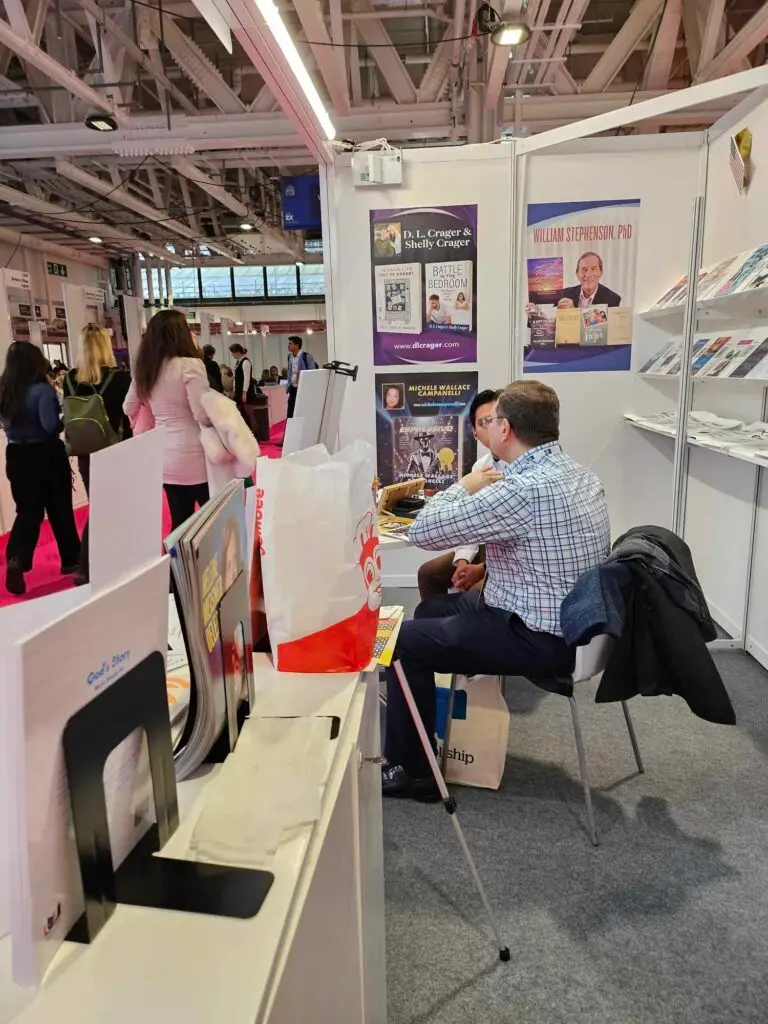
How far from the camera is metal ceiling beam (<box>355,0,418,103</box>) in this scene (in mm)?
4957

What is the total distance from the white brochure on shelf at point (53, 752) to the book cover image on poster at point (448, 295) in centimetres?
355

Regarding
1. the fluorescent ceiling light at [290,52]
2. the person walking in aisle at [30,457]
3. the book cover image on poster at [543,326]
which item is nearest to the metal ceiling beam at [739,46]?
the book cover image on poster at [543,326]

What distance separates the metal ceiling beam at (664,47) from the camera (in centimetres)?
463

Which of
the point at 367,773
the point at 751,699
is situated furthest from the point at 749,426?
the point at 367,773

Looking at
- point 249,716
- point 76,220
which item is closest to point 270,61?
point 249,716

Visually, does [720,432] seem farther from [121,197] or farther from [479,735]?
[121,197]

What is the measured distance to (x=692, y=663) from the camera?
1.80 meters

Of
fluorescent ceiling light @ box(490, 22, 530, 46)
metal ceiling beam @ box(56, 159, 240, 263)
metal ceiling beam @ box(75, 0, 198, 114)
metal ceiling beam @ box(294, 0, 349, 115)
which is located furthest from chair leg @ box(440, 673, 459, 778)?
metal ceiling beam @ box(56, 159, 240, 263)

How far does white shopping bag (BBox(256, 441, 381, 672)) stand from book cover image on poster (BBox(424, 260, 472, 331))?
292cm

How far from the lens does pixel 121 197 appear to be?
8336 mm

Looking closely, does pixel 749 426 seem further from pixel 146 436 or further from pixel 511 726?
pixel 146 436

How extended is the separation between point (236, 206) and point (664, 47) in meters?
5.73

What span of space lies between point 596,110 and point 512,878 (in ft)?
19.1

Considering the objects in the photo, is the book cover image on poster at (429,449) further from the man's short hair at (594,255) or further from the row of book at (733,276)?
the row of book at (733,276)
